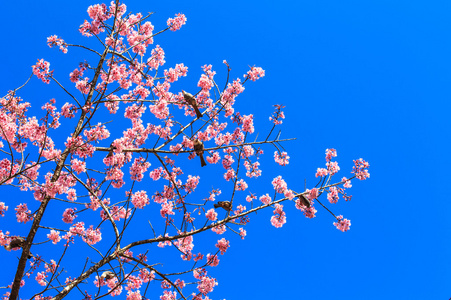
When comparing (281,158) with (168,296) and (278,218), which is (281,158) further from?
(168,296)

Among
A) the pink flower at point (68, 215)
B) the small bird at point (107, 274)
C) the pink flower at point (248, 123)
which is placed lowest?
the small bird at point (107, 274)

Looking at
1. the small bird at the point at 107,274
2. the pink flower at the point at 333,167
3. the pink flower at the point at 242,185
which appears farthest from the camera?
the pink flower at the point at 242,185

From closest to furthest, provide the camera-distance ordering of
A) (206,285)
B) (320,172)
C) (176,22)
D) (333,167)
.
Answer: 1. (206,285)
2. (333,167)
3. (320,172)
4. (176,22)

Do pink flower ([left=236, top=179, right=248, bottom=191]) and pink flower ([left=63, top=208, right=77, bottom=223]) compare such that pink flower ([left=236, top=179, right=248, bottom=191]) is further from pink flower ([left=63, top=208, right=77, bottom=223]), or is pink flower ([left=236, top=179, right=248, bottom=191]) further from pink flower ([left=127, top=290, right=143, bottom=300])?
pink flower ([left=63, top=208, right=77, bottom=223])

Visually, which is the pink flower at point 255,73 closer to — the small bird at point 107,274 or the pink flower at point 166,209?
the pink flower at point 166,209

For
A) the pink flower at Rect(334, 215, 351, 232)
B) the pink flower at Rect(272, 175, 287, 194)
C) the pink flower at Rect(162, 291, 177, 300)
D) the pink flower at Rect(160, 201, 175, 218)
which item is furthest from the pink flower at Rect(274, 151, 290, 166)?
the pink flower at Rect(162, 291, 177, 300)

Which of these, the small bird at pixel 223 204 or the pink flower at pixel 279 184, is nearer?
the small bird at pixel 223 204

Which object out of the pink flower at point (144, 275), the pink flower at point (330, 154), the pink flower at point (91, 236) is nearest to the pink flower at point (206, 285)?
the pink flower at point (144, 275)

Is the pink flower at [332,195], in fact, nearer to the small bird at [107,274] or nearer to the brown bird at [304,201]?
the brown bird at [304,201]

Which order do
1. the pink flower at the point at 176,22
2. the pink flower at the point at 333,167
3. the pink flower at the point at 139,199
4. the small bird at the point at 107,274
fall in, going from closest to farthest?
1. the small bird at the point at 107,274
2. the pink flower at the point at 139,199
3. the pink flower at the point at 333,167
4. the pink flower at the point at 176,22

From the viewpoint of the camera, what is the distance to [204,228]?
622 centimetres

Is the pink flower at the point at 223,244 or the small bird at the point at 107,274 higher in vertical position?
the pink flower at the point at 223,244

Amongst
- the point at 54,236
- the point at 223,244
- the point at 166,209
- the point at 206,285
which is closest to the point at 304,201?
the point at 223,244

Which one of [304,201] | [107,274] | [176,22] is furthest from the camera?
[176,22]
